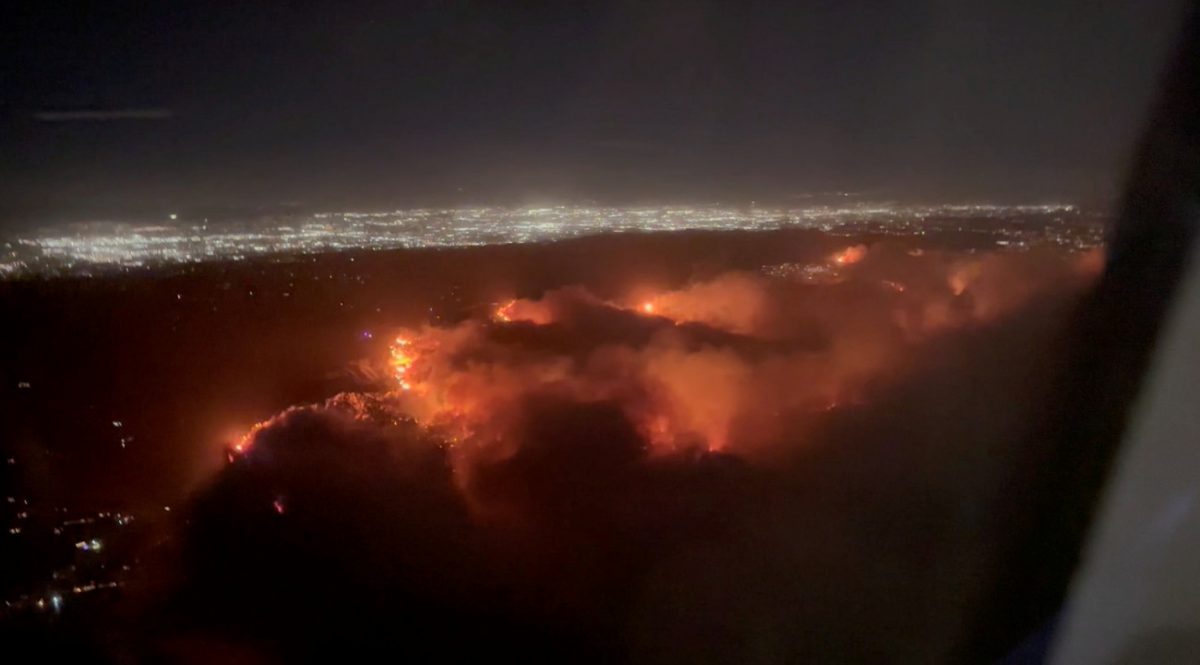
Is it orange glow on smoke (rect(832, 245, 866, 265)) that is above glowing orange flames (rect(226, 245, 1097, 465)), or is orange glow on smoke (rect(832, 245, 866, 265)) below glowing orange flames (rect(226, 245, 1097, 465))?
above

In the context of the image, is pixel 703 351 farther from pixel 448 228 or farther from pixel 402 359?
pixel 448 228

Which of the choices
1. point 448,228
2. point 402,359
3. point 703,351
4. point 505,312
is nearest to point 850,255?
point 703,351

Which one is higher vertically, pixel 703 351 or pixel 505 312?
pixel 505 312

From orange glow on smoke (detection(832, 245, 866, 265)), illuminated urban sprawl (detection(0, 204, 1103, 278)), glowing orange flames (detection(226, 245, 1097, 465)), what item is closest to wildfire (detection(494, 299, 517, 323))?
glowing orange flames (detection(226, 245, 1097, 465))

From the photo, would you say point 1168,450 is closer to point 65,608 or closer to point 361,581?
point 361,581

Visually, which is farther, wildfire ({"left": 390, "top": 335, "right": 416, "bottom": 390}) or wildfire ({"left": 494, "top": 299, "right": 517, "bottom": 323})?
wildfire ({"left": 494, "top": 299, "right": 517, "bottom": 323})

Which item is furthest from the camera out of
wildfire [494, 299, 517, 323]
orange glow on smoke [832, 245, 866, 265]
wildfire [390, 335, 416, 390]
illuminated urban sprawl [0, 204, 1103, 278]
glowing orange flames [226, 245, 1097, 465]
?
orange glow on smoke [832, 245, 866, 265]

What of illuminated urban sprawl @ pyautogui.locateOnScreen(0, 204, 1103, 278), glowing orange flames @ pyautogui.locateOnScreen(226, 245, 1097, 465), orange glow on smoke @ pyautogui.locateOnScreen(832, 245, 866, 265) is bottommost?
glowing orange flames @ pyautogui.locateOnScreen(226, 245, 1097, 465)

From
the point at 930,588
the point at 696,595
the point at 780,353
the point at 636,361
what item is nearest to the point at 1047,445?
the point at 930,588

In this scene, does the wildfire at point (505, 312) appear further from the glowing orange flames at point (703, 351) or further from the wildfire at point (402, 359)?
the wildfire at point (402, 359)

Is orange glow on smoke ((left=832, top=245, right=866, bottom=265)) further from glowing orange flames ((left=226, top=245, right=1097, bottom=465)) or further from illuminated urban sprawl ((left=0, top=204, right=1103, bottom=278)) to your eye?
illuminated urban sprawl ((left=0, top=204, right=1103, bottom=278))

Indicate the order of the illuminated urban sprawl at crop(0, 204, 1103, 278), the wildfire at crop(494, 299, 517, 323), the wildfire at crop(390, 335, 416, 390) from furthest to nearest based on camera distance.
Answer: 1. the wildfire at crop(494, 299, 517, 323)
2. the illuminated urban sprawl at crop(0, 204, 1103, 278)
3. the wildfire at crop(390, 335, 416, 390)

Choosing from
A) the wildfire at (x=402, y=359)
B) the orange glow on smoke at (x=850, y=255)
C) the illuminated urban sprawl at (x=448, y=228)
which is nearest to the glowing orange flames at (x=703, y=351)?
the wildfire at (x=402, y=359)

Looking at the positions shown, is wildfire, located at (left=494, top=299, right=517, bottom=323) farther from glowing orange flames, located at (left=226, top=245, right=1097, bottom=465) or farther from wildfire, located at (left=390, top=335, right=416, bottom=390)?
wildfire, located at (left=390, top=335, right=416, bottom=390)
